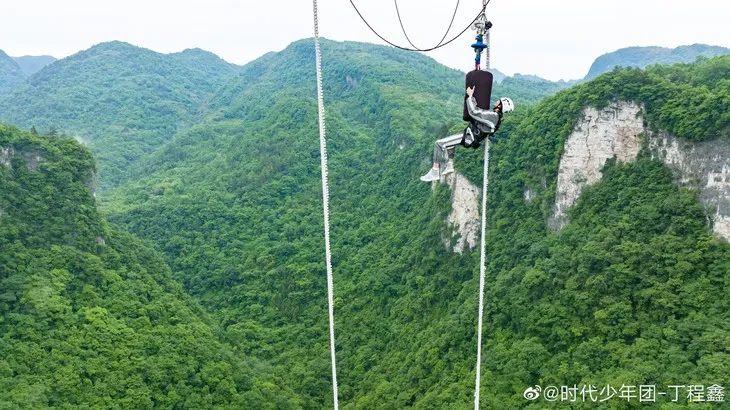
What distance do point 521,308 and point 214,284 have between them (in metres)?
23.3

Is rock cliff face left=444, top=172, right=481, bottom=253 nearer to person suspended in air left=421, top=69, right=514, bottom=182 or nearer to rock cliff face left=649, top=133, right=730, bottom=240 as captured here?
rock cliff face left=649, top=133, right=730, bottom=240

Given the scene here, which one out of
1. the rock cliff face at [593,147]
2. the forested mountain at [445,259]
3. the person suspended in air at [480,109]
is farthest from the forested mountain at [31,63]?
the person suspended in air at [480,109]

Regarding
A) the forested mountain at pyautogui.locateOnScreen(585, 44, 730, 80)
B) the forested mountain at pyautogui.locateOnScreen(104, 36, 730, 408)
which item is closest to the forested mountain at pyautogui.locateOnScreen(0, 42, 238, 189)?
the forested mountain at pyautogui.locateOnScreen(104, 36, 730, 408)

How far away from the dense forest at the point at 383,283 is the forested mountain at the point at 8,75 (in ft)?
356

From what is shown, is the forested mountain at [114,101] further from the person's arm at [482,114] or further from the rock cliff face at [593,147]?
the person's arm at [482,114]

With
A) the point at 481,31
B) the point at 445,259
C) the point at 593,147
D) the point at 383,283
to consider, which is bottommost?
the point at 383,283

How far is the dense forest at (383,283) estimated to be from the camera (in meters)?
22.2

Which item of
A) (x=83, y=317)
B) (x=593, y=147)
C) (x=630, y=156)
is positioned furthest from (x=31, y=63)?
(x=630, y=156)

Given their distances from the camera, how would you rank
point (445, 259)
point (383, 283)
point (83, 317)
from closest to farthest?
point (83, 317) → point (445, 259) → point (383, 283)

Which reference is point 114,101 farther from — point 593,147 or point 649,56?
point 649,56

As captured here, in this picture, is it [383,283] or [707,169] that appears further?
[383,283]

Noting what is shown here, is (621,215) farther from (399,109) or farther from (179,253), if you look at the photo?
(399,109)

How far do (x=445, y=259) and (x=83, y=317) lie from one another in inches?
730

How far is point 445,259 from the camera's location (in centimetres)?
3372
